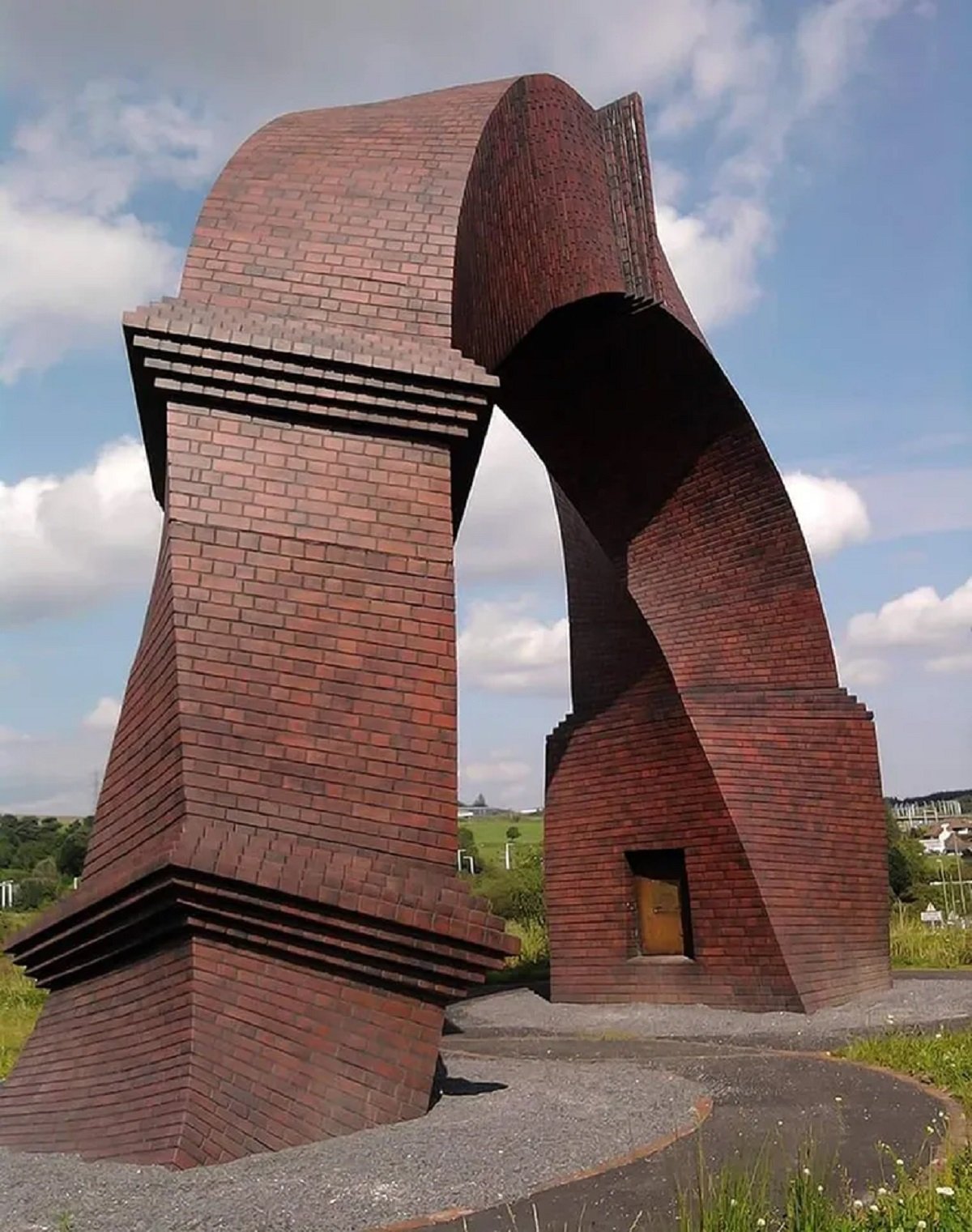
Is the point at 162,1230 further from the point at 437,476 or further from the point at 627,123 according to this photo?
the point at 627,123

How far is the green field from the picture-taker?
62037 millimetres

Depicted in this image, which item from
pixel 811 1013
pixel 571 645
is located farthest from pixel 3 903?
pixel 811 1013

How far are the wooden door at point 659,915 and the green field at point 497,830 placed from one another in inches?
1595

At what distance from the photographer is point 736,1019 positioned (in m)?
10.3

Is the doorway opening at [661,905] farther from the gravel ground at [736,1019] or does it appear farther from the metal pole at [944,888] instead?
the metal pole at [944,888]

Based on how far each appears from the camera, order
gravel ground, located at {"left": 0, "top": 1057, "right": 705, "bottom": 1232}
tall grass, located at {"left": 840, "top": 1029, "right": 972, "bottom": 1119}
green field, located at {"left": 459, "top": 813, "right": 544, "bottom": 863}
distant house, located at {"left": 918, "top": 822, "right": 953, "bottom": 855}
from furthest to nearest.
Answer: green field, located at {"left": 459, "top": 813, "right": 544, "bottom": 863} < distant house, located at {"left": 918, "top": 822, "right": 953, "bottom": 855} < tall grass, located at {"left": 840, "top": 1029, "right": 972, "bottom": 1119} < gravel ground, located at {"left": 0, "top": 1057, "right": 705, "bottom": 1232}

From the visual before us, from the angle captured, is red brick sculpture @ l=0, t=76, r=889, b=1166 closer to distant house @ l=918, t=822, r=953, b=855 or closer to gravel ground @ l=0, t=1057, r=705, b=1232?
gravel ground @ l=0, t=1057, r=705, b=1232

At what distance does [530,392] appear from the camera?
11.7m

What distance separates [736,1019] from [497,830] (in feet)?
246

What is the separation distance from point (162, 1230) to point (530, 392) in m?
8.86

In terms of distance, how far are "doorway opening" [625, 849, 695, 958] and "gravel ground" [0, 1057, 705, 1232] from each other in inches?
212

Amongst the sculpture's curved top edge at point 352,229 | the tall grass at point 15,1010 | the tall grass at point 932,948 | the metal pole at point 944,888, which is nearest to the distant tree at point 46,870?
the tall grass at point 15,1010

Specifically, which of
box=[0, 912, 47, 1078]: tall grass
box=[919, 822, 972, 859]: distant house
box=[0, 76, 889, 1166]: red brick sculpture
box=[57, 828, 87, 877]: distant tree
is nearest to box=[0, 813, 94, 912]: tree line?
box=[57, 828, 87, 877]: distant tree

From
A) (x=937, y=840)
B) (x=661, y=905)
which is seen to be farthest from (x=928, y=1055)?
(x=937, y=840)
